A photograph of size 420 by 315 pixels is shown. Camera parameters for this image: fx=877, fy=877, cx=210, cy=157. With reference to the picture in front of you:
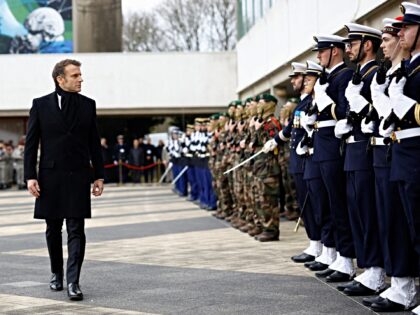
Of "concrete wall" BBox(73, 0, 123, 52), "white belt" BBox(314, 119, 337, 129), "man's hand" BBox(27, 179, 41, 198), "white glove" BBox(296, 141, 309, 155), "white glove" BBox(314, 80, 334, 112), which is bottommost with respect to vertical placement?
"man's hand" BBox(27, 179, 41, 198)

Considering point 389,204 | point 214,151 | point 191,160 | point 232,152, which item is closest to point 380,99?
point 389,204

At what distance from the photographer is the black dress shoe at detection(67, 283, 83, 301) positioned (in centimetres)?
685

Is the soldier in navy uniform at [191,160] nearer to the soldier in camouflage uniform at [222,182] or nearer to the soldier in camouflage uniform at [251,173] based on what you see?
the soldier in camouflage uniform at [222,182]

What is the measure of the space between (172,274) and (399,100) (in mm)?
3340

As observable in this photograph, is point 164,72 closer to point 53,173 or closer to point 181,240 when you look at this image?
point 181,240

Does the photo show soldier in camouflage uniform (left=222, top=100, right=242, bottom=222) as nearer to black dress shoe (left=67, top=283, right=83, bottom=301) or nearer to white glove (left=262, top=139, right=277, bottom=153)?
white glove (left=262, top=139, right=277, bottom=153)

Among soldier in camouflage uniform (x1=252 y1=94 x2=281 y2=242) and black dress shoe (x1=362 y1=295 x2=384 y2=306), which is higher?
soldier in camouflage uniform (x1=252 y1=94 x2=281 y2=242)

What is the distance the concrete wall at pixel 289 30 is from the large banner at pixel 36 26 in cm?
Result: 1615

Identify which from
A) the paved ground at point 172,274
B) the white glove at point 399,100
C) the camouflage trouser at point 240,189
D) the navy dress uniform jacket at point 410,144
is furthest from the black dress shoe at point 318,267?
the camouflage trouser at point 240,189

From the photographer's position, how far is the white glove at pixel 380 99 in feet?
19.2

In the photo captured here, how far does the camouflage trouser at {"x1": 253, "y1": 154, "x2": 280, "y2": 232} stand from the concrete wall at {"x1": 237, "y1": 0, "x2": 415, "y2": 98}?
2402 mm

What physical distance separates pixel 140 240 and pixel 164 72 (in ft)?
69.0

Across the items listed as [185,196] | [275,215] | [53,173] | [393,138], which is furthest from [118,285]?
[185,196]

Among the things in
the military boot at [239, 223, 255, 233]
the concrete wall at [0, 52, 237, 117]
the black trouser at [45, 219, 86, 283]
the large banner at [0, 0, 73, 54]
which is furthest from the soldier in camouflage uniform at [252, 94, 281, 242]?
the large banner at [0, 0, 73, 54]
